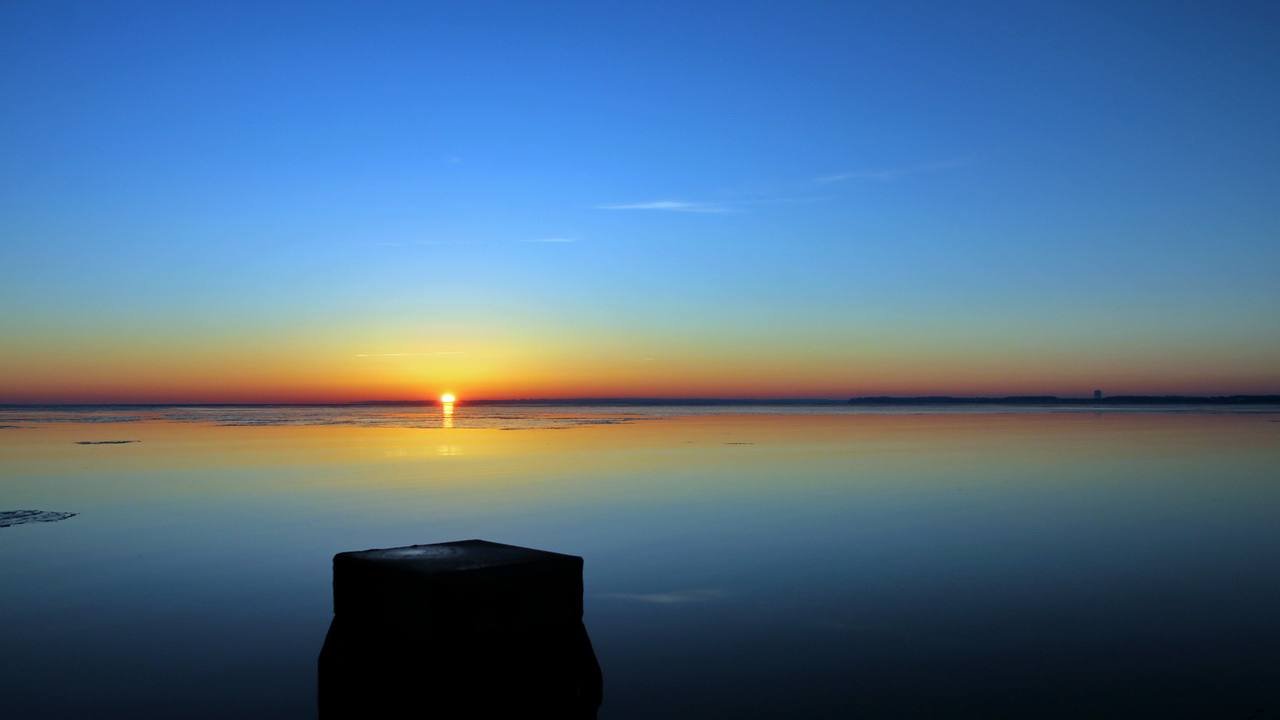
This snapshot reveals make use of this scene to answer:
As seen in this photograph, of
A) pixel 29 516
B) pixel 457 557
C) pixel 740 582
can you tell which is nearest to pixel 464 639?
pixel 457 557

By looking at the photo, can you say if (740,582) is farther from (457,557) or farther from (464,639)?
(464,639)

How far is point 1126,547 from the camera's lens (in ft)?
30.8

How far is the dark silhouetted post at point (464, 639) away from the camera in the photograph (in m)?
3.39

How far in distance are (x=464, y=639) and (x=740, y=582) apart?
15.7 feet

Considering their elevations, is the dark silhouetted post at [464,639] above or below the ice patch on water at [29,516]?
above

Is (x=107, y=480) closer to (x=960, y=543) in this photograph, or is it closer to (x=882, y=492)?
(x=882, y=492)

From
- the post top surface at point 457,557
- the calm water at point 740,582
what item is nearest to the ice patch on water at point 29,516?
the calm water at point 740,582

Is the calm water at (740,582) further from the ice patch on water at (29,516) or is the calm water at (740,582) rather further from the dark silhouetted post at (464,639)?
the dark silhouetted post at (464,639)

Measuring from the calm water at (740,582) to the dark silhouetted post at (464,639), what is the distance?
142 cm

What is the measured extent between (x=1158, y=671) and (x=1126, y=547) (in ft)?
14.4

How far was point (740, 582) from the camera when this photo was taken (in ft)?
25.8

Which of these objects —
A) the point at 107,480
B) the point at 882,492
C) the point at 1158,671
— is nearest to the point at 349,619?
the point at 1158,671

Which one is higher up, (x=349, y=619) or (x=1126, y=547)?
(x=349, y=619)

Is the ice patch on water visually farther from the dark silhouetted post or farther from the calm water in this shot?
the dark silhouetted post
